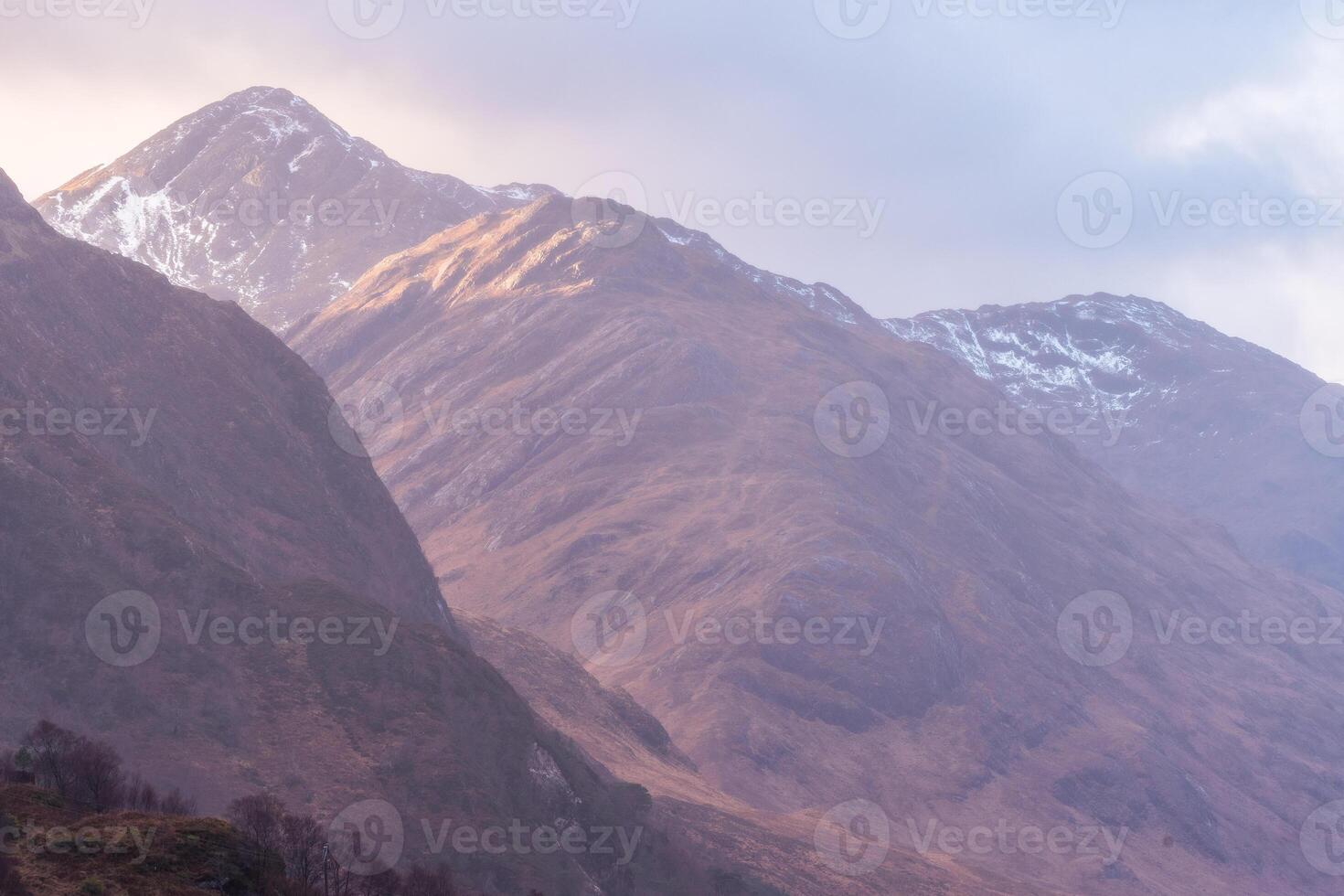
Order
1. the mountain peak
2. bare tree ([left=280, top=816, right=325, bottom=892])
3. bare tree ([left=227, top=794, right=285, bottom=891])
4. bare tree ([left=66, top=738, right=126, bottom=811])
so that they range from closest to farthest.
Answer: bare tree ([left=227, top=794, right=285, bottom=891]) < bare tree ([left=280, top=816, right=325, bottom=892]) < bare tree ([left=66, top=738, right=126, bottom=811]) < the mountain peak

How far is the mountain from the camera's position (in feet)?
212

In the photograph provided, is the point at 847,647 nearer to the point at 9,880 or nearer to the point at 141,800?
the point at 141,800

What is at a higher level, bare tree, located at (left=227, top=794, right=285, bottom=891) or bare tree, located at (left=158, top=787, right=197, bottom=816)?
bare tree, located at (left=227, top=794, right=285, bottom=891)

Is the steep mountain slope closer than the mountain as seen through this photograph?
No

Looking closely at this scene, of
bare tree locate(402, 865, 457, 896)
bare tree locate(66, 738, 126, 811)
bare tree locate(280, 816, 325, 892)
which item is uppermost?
bare tree locate(66, 738, 126, 811)

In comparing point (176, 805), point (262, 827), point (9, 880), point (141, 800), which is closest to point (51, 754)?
point (141, 800)

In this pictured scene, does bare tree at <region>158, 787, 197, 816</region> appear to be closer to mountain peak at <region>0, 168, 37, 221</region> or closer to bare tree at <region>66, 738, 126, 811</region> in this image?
bare tree at <region>66, 738, 126, 811</region>

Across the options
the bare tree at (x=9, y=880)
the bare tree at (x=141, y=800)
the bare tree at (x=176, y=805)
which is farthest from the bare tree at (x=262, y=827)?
the bare tree at (x=9, y=880)

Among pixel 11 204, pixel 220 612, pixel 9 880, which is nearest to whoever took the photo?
pixel 9 880

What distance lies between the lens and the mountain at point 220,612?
64.6 m

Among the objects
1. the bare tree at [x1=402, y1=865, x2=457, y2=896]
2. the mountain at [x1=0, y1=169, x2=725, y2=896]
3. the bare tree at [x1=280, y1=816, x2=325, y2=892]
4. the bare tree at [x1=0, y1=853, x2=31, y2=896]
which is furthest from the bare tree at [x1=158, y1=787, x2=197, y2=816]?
the bare tree at [x1=0, y1=853, x2=31, y2=896]

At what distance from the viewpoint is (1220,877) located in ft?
483

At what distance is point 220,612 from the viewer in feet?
238

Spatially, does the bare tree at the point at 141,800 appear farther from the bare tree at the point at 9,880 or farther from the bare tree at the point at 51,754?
the bare tree at the point at 9,880
